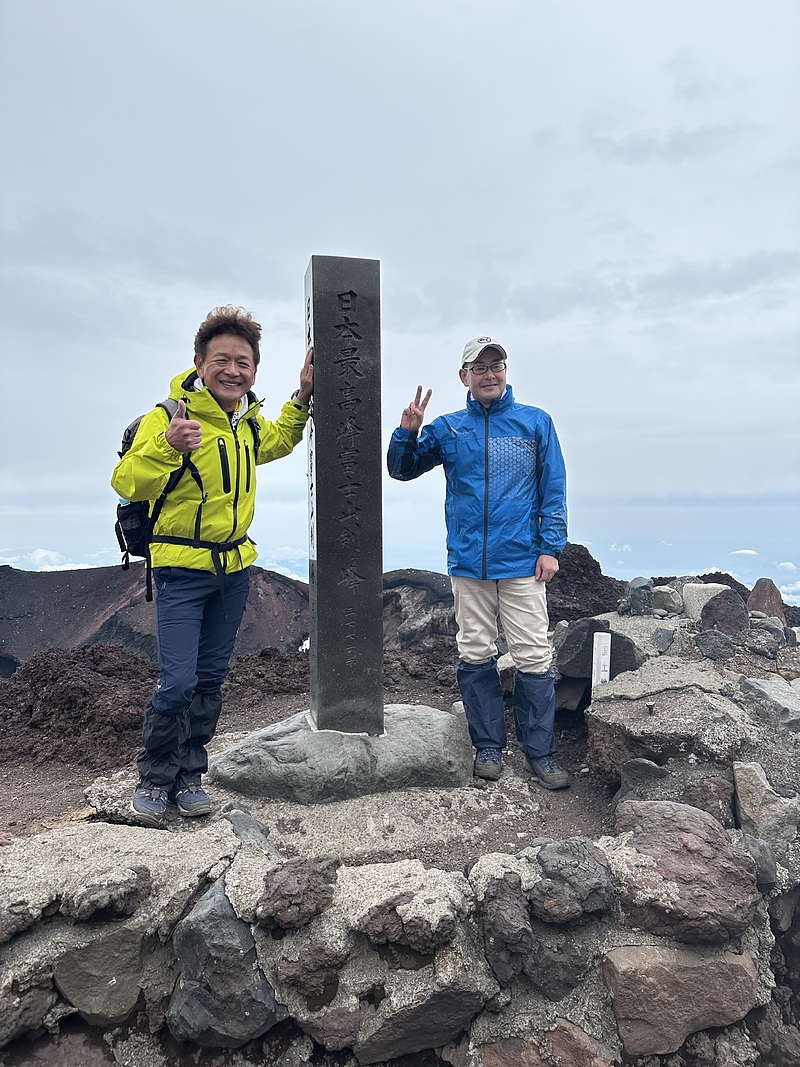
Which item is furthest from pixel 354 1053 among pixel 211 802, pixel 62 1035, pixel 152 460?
pixel 152 460

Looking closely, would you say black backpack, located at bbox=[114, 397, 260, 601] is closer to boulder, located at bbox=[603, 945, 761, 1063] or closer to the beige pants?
the beige pants

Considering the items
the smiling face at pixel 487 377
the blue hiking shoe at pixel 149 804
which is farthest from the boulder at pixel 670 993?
the smiling face at pixel 487 377

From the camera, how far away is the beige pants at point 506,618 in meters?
5.22

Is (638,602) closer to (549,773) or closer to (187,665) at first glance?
(549,773)

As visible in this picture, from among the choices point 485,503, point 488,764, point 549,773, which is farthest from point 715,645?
point 485,503

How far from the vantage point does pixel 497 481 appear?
5184 millimetres

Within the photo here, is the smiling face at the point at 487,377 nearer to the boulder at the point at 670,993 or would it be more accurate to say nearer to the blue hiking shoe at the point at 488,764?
the blue hiking shoe at the point at 488,764

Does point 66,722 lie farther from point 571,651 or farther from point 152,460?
point 571,651

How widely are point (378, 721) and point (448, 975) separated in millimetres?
2251

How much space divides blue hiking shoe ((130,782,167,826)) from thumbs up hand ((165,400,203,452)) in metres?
2.18

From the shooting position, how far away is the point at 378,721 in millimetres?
5375

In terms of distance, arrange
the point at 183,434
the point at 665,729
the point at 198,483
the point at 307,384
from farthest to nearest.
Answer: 1. the point at 307,384
2. the point at 665,729
3. the point at 198,483
4. the point at 183,434

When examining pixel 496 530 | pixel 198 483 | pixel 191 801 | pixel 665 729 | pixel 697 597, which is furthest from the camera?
pixel 697 597

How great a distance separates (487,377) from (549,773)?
2966mm
